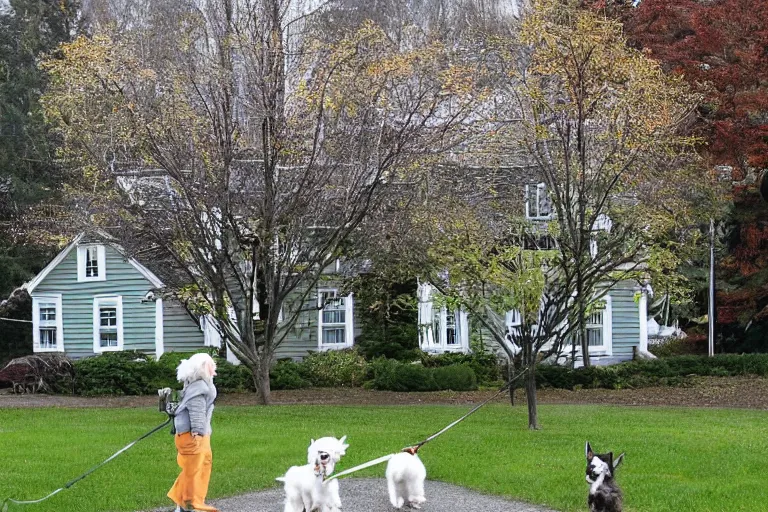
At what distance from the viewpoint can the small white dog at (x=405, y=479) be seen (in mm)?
8992

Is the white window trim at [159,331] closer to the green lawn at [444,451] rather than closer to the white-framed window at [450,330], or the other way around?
the white-framed window at [450,330]

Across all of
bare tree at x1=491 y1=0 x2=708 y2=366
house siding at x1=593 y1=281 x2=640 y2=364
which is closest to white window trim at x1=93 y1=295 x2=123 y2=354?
house siding at x1=593 y1=281 x2=640 y2=364

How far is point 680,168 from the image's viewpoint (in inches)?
857

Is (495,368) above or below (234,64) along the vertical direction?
below

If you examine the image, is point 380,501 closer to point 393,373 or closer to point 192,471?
point 192,471

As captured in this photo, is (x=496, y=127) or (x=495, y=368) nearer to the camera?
(x=496, y=127)

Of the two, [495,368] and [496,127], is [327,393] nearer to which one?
[495,368]

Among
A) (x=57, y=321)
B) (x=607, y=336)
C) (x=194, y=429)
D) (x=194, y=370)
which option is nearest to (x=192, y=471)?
(x=194, y=429)

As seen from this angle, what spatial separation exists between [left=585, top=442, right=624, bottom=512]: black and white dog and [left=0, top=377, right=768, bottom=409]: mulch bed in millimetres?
14729

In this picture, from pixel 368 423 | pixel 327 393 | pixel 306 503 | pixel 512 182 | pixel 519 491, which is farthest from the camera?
pixel 327 393

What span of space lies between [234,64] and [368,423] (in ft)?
24.0

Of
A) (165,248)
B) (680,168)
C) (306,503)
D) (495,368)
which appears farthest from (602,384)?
(306,503)

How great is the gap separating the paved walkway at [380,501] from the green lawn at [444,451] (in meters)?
0.30

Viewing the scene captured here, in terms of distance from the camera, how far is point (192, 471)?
8797 millimetres
